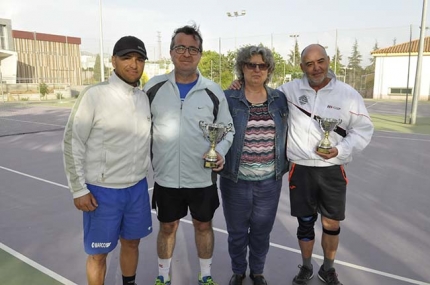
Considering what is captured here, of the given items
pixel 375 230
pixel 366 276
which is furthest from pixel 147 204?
pixel 375 230

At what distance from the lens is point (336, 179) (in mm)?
2723

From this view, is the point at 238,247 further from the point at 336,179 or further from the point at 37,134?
the point at 37,134

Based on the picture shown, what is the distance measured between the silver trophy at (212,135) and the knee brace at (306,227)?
Answer: 0.93m

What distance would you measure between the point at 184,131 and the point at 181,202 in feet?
1.78

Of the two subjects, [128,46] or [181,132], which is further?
[181,132]

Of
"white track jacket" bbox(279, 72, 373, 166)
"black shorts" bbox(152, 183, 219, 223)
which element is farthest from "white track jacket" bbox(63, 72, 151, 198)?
"white track jacket" bbox(279, 72, 373, 166)

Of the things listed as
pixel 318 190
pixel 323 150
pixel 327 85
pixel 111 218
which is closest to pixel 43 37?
pixel 111 218

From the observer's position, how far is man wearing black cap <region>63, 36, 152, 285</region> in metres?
2.30

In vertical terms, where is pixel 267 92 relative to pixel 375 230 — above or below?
above

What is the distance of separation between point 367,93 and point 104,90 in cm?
3776

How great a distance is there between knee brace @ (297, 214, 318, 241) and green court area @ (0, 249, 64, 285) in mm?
1968

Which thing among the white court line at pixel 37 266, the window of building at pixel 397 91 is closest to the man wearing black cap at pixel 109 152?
the white court line at pixel 37 266

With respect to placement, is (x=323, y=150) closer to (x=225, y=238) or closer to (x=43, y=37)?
(x=225, y=238)

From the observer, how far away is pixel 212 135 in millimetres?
2533
